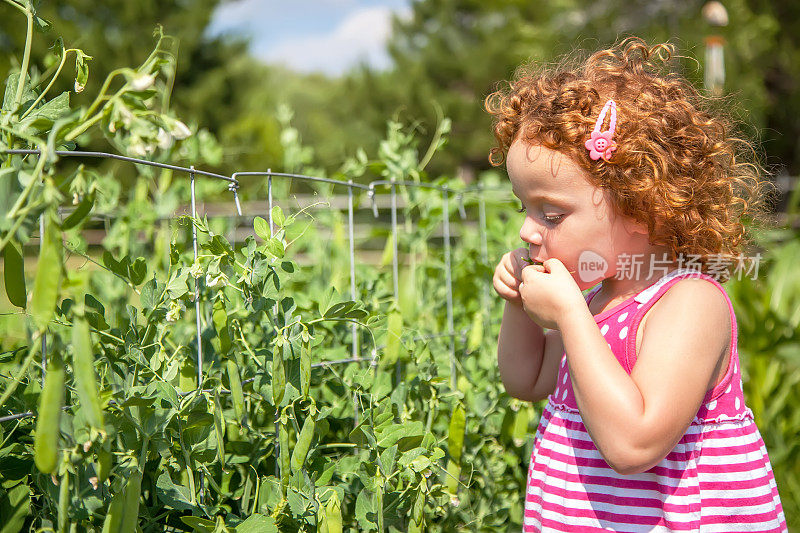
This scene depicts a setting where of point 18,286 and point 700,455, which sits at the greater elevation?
point 18,286

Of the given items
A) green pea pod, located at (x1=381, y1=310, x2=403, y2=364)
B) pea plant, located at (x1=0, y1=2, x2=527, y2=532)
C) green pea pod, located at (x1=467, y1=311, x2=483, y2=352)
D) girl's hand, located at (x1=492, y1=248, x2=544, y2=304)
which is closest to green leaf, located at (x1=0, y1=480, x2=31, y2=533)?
pea plant, located at (x1=0, y1=2, x2=527, y2=532)

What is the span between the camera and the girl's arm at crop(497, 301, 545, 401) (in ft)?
3.91

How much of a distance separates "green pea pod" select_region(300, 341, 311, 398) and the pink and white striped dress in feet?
1.24

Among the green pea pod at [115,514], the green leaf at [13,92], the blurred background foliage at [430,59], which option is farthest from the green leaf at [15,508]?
the blurred background foliage at [430,59]

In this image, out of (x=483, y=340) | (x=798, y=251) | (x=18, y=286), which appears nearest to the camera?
(x=18, y=286)

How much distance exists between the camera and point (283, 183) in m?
2.18

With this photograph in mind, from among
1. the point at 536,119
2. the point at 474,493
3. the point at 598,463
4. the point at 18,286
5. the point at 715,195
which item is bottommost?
the point at 474,493

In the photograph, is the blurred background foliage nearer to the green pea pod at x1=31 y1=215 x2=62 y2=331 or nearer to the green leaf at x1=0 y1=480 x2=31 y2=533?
the green leaf at x1=0 y1=480 x2=31 y2=533

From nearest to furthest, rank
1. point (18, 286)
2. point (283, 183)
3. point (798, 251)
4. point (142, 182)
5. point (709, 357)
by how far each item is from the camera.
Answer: point (18, 286), point (709, 357), point (142, 182), point (283, 183), point (798, 251)

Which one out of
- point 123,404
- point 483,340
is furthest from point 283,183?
point 123,404

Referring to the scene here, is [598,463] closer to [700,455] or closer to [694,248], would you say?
[700,455]

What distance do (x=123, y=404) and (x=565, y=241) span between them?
0.60 meters

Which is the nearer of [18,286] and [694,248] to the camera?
[18,286]

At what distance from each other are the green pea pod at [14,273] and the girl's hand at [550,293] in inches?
24.8
